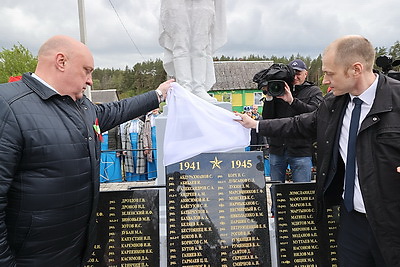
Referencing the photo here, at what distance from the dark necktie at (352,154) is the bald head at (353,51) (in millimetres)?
245

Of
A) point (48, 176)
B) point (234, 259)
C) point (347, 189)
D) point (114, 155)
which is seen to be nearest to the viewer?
point (48, 176)

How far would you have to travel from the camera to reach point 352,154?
1931 millimetres

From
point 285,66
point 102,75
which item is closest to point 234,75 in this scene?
point 285,66

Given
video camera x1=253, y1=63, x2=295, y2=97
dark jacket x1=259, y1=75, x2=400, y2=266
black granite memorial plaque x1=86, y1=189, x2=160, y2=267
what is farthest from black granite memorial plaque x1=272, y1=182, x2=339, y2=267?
black granite memorial plaque x1=86, y1=189, x2=160, y2=267

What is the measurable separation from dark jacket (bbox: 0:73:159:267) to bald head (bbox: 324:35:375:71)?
165 cm

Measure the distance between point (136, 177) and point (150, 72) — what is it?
53.7 metres

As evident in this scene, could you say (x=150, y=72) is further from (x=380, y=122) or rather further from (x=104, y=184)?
(x=380, y=122)

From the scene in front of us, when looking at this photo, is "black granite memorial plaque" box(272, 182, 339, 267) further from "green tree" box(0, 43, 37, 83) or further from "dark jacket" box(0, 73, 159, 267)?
"green tree" box(0, 43, 37, 83)

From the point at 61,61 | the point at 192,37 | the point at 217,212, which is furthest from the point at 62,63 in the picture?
the point at 192,37

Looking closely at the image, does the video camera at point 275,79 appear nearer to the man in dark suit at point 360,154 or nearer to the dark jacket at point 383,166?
the man in dark suit at point 360,154

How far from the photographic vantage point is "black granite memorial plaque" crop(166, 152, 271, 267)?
2.43 metres

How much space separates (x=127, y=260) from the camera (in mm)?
2471

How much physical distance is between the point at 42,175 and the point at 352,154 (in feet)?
6.14

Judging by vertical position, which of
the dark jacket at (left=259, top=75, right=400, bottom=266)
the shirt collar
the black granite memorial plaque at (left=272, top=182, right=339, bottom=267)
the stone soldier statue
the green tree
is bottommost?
the black granite memorial plaque at (left=272, top=182, right=339, bottom=267)
